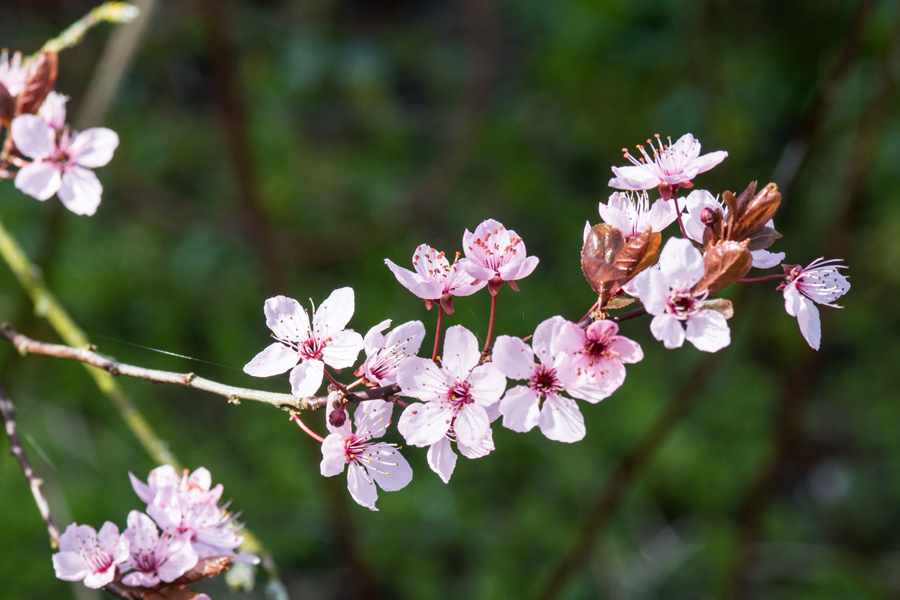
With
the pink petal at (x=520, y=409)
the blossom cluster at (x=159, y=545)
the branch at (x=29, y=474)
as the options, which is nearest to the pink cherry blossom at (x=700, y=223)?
the pink petal at (x=520, y=409)

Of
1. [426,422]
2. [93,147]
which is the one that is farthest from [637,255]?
[93,147]

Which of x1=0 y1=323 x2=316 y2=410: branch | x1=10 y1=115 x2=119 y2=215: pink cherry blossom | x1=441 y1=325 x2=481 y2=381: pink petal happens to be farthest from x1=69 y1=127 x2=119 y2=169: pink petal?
x1=441 y1=325 x2=481 y2=381: pink petal

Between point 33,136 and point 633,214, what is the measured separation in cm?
64

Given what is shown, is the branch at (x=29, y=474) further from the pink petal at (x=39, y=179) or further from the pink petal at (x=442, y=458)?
the pink petal at (x=442, y=458)

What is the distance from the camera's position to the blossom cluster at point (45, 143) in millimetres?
734

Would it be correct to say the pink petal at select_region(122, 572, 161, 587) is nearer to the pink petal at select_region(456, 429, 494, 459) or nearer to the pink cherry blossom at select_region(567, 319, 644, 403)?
the pink petal at select_region(456, 429, 494, 459)

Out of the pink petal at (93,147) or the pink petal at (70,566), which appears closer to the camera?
the pink petal at (70,566)

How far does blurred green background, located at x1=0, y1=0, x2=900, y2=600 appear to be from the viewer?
1.77m

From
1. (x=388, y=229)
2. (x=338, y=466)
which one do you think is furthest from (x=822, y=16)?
(x=338, y=466)

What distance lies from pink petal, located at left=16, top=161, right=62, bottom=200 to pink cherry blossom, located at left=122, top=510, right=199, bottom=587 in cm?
35

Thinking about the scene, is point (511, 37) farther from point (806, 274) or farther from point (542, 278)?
point (806, 274)

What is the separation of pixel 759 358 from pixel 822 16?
120 cm

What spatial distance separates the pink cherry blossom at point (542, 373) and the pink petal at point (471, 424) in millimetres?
24

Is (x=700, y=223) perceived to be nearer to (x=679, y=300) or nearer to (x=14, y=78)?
(x=679, y=300)
